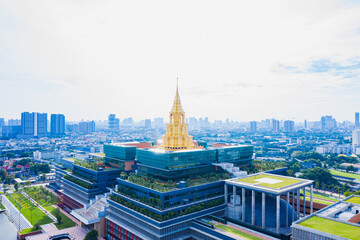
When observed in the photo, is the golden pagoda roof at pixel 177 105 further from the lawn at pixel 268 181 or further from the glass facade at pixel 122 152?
the lawn at pixel 268 181

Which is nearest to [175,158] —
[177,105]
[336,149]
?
[177,105]

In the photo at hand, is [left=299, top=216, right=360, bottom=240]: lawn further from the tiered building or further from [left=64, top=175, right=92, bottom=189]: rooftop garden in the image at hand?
[left=64, top=175, right=92, bottom=189]: rooftop garden

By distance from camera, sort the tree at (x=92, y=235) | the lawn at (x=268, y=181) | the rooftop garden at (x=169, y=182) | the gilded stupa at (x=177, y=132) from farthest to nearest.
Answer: the gilded stupa at (x=177, y=132), the tree at (x=92, y=235), the rooftop garden at (x=169, y=182), the lawn at (x=268, y=181)

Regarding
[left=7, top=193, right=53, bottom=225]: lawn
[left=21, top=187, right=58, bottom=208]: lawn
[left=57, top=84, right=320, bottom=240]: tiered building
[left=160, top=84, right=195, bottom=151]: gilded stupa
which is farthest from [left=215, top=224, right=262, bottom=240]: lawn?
[left=21, top=187, right=58, bottom=208]: lawn

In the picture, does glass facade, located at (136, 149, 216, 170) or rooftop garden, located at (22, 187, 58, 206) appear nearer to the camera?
glass facade, located at (136, 149, 216, 170)

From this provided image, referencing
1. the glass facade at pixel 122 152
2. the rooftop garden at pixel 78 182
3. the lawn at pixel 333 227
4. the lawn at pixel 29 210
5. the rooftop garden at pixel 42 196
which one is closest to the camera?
the lawn at pixel 333 227

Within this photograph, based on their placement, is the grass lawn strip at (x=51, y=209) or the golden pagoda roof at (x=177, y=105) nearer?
the grass lawn strip at (x=51, y=209)

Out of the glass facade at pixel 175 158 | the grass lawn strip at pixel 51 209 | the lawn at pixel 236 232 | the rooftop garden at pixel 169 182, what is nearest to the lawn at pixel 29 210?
the grass lawn strip at pixel 51 209

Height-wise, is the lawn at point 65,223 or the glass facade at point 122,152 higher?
the glass facade at point 122,152
